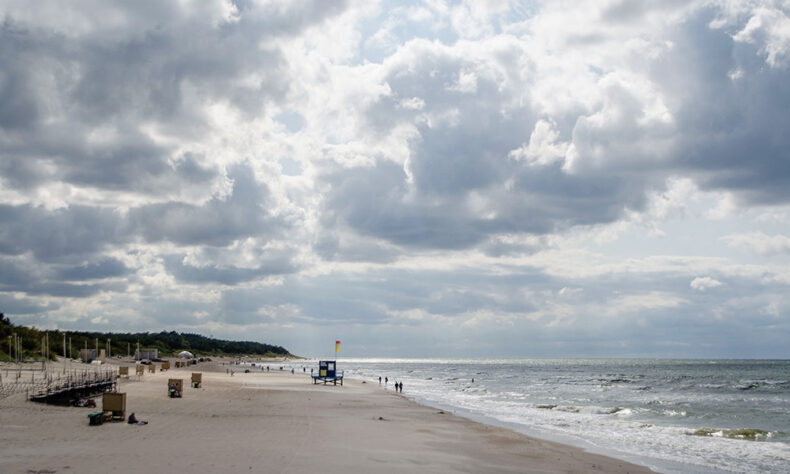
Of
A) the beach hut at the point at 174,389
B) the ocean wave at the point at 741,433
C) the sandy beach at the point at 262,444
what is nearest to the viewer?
the sandy beach at the point at 262,444

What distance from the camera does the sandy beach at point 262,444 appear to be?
55.4ft

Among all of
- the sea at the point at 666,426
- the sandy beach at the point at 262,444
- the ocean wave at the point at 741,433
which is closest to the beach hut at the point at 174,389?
the sandy beach at the point at 262,444

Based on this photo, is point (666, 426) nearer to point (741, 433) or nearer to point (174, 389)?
point (741, 433)

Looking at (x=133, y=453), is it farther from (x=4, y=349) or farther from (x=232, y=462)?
(x=4, y=349)

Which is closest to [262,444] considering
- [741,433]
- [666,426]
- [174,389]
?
[174,389]

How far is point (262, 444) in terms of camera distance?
21.0 m

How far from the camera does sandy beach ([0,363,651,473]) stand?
16891 mm

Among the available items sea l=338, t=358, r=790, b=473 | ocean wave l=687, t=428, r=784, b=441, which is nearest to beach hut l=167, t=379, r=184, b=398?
sea l=338, t=358, r=790, b=473

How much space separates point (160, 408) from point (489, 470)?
2064cm

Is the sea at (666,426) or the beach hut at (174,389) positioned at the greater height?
the beach hut at (174,389)

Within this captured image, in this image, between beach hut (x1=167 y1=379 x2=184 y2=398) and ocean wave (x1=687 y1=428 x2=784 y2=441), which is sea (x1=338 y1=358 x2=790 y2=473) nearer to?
ocean wave (x1=687 y1=428 x2=784 y2=441)

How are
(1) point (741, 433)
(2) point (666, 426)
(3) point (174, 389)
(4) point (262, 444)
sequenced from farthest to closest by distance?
(3) point (174, 389) → (2) point (666, 426) → (1) point (741, 433) → (4) point (262, 444)

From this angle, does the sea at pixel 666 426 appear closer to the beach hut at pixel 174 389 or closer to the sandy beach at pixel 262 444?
the sandy beach at pixel 262 444

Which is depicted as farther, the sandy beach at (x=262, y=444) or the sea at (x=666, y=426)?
the sea at (x=666, y=426)
